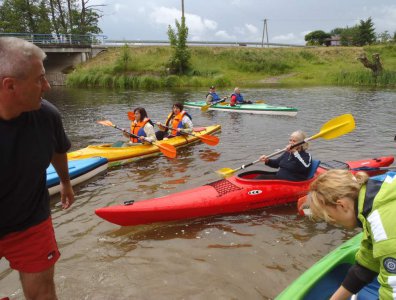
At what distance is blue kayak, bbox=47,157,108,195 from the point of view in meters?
5.61

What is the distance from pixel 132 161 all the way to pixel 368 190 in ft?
20.6

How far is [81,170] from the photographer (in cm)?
622

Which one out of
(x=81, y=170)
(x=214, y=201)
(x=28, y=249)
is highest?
(x=28, y=249)

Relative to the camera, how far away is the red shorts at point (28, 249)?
6.70 ft

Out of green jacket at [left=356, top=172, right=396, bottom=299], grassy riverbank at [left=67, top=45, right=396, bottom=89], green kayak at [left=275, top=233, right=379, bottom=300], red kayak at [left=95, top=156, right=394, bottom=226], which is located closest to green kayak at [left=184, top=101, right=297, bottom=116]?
red kayak at [left=95, top=156, right=394, bottom=226]

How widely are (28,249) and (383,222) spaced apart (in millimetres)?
1908

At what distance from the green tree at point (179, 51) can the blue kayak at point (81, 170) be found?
81.2 ft

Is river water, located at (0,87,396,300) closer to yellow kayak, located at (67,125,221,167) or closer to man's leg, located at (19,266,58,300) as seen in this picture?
yellow kayak, located at (67,125,221,167)

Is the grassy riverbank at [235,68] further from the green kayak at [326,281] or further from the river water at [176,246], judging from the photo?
the green kayak at [326,281]

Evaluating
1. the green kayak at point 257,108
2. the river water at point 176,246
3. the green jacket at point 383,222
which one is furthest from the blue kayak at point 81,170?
the green kayak at point 257,108

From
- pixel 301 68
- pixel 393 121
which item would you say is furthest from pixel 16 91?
pixel 301 68

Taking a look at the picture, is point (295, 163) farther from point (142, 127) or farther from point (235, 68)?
point (235, 68)

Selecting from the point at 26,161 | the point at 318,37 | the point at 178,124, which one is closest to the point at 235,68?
the point at 178,124

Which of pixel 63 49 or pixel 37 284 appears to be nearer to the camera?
pixel 37 284
